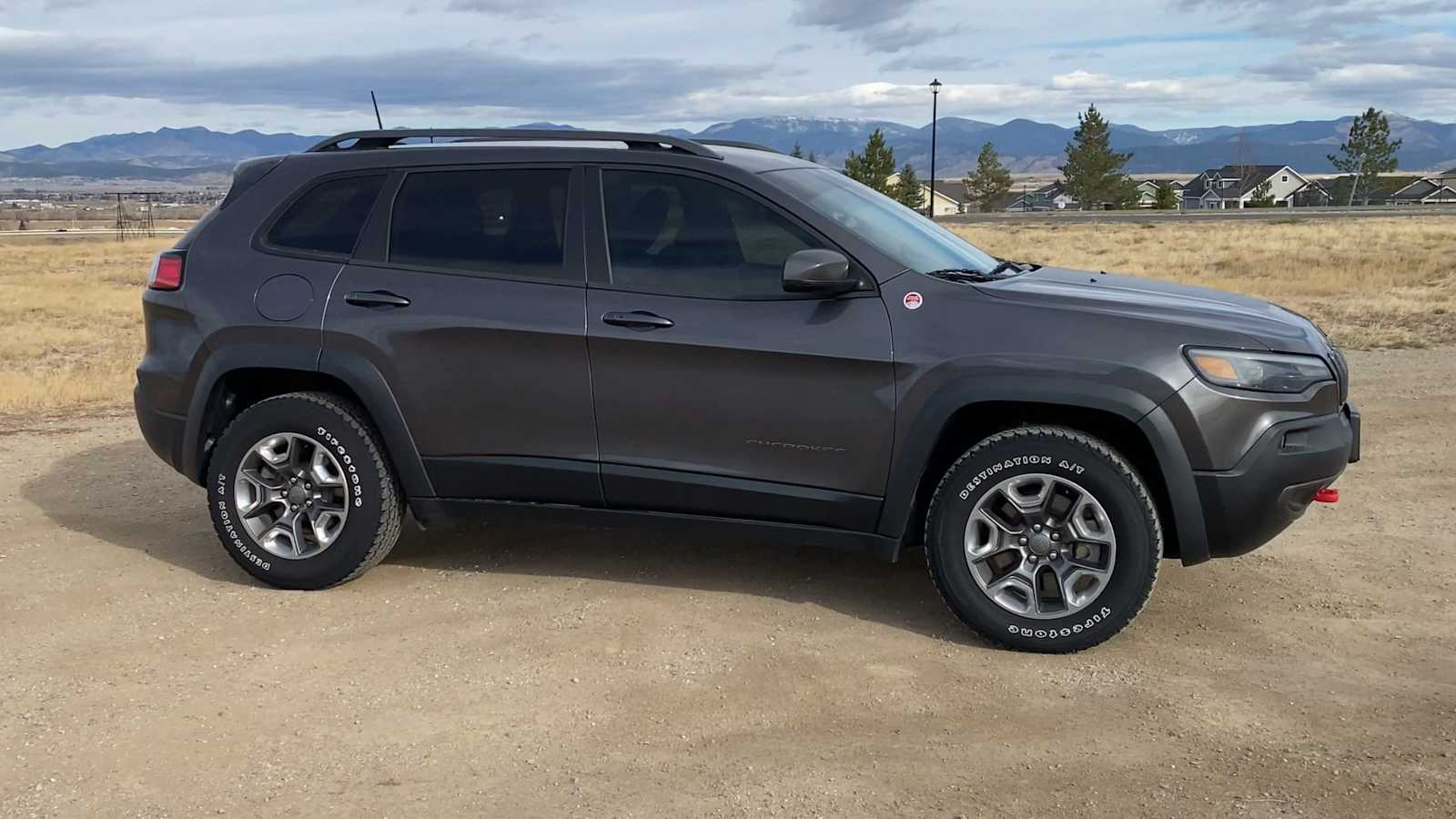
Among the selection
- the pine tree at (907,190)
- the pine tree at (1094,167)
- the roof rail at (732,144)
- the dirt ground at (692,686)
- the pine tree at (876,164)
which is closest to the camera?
the dirt ground at (692,686)

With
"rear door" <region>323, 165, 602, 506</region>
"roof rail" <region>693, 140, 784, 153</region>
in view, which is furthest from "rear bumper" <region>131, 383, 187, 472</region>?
"roof rail" <region>693, 140, 784, 153</region>

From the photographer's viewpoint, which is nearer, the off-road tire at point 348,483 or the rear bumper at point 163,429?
the off-road tire at point 348,483

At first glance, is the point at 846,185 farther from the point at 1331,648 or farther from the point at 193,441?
the point at 193,441

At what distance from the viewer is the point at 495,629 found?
4832mm

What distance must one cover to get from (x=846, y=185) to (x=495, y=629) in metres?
2.33

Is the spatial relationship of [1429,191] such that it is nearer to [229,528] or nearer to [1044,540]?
[1044,540]

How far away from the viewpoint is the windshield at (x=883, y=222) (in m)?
4.81

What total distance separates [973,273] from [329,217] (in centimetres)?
262

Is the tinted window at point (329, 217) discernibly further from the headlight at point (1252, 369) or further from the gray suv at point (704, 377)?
the headlight at point (1252, 369)

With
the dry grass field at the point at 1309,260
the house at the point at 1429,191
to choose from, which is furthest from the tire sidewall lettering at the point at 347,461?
the house at the point at 1429,191

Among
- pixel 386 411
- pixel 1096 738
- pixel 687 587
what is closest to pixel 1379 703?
pixel 1096 738

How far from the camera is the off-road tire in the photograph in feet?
16.8

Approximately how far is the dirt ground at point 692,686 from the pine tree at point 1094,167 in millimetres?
71139

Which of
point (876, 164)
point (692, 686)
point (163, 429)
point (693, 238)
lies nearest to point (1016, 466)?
point (692, 686)
